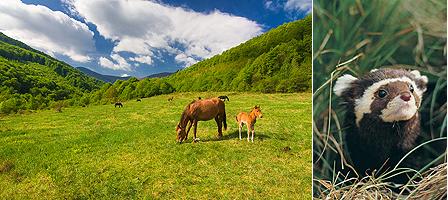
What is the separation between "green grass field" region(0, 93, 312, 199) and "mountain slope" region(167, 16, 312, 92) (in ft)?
5.67

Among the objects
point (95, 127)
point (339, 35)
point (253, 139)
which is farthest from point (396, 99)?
point (95, 127)

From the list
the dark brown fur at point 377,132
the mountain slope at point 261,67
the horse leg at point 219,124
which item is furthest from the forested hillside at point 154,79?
the dark brown fur at point 377,132

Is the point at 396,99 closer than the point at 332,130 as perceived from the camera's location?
Yes

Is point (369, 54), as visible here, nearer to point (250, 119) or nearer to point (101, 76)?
point (250, 119)

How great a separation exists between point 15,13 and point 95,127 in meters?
2.82

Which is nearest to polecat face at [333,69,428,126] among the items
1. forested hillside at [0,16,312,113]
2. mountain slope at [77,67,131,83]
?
forested hillside at [0,16,312,113]

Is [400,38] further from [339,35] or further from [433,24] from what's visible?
[339,35]

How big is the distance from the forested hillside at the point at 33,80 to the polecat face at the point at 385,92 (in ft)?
23.2

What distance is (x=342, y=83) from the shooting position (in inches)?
60.6

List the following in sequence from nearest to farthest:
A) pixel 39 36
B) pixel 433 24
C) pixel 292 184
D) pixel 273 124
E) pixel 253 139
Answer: pixel 433 24, pixel 292 184, pixel 253 139, pixel 273 124, pixel 39 36

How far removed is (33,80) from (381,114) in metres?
8.27

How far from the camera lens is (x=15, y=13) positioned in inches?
256

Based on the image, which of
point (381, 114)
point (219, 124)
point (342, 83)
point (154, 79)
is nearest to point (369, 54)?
point (342, 83)

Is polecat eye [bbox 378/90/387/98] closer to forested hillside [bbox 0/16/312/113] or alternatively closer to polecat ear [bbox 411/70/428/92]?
polecat ear [bbox 411/70/428/92]
